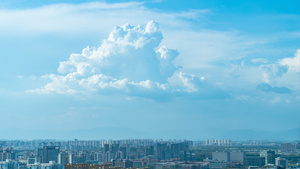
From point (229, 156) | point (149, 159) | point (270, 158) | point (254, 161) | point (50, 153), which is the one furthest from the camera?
point (229, 156)

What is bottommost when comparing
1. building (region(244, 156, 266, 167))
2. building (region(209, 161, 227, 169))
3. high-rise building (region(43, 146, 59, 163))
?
building (region(209, 161, 227, 169))

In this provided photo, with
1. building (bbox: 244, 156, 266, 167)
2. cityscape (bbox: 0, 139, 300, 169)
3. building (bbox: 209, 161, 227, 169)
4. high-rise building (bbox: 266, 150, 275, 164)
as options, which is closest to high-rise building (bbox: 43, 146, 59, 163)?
cityscape (bbox: 0, 139, 300, 169)

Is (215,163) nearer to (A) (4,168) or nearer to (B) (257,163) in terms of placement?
(B) (257,163)

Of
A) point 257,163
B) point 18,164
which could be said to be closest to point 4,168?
point 18,164

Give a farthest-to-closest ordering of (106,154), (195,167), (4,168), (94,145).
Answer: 1. (94,145)
2. (106,154)
3. (195,167)
4. (4,168)

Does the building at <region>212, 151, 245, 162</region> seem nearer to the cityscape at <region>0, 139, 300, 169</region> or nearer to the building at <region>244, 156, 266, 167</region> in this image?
the cityscape at <region>0, 139, 300, 169</region>

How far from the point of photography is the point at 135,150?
6241 cm

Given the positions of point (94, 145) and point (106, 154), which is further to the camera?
point (94, 145)

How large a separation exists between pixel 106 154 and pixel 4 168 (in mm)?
21010

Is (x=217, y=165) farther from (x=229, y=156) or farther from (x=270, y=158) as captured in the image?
(x=229, y=156)

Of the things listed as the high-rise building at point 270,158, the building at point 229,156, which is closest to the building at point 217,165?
the high-rise building at point 270,158

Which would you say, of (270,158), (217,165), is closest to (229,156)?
(270,158)

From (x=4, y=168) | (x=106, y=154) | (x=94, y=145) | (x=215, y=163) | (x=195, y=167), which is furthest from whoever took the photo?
(x=94, y=145)

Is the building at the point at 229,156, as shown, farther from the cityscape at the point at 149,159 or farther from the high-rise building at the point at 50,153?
the high-rise building at the point at 50,153
